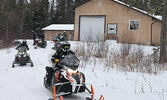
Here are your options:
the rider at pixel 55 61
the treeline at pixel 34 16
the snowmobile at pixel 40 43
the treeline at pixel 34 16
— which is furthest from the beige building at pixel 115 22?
the treeline at pixel 34 16

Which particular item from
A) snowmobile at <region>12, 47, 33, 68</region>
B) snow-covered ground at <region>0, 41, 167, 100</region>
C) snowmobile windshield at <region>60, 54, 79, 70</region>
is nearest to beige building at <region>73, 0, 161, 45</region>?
snowmobile at <region>12, 47, 33, 68</region>

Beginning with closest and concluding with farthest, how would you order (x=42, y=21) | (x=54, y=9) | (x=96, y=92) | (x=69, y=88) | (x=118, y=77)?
1. (x=69, y=88)
2. (x=96, y=92)
3. (x=118, y=77)
4. (x=42, y=21)
5. (x=54, y=9)

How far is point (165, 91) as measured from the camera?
660 centimetres

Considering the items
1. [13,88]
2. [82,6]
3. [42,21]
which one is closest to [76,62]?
[13,88]

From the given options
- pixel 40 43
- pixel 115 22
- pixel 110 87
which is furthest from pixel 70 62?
pixel 115 22

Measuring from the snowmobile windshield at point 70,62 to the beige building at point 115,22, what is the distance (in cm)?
1763

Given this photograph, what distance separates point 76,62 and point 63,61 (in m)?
0.35

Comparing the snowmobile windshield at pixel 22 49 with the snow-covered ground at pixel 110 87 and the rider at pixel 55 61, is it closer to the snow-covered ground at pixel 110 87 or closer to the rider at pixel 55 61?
the snow-covered ground at pixel 110 87

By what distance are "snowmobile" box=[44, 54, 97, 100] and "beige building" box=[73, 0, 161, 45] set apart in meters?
17.7

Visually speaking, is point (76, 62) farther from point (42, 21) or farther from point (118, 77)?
point (42, 21)

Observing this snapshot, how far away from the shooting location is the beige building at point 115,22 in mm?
23344

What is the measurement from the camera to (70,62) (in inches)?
215

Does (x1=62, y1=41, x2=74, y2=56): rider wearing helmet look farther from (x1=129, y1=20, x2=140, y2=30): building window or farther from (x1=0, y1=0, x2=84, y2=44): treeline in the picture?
(x1=0, y1=0, x2=84, y2=44): treeline

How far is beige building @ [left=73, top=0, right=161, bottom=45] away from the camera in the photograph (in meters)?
23.3
